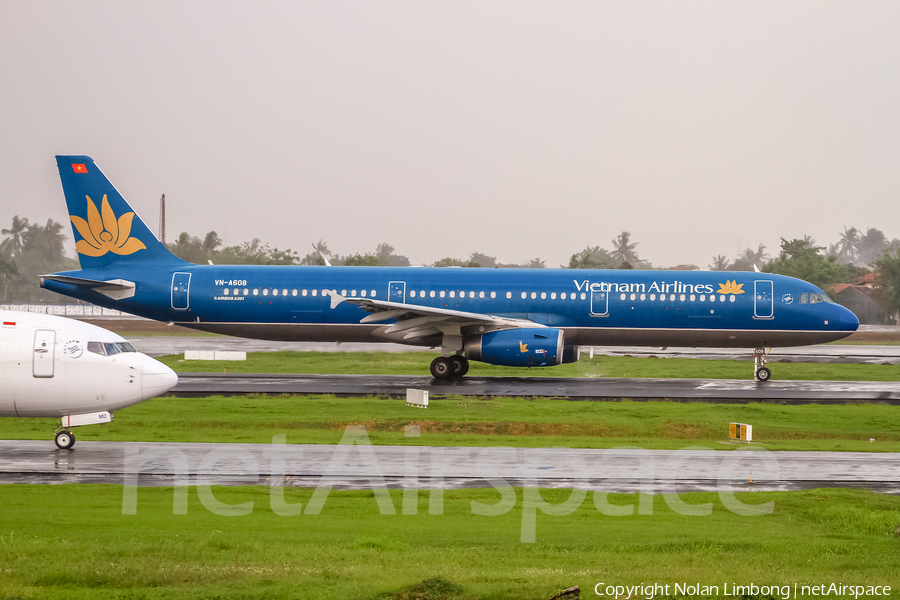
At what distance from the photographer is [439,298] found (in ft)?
116

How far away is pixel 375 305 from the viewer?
32.4 meters

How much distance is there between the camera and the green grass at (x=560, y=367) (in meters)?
38.9

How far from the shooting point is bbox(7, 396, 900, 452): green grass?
21922mm

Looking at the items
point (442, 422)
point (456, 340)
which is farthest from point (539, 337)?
point (442, 422)

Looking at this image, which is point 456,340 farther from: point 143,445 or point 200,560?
point 200,560

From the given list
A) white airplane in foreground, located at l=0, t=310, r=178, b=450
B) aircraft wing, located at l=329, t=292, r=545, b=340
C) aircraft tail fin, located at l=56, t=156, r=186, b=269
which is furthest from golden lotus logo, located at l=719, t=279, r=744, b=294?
white airplane in foreground, located at l=0, t=310, r=178, b=450

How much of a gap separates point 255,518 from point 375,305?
18665 millimetres

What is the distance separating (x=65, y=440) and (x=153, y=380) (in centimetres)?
295

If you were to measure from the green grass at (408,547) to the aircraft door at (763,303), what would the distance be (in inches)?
773

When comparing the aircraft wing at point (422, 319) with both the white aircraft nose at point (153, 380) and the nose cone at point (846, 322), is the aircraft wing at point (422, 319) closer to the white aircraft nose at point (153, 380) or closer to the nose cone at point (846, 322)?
the nose cone at point (846, 322)

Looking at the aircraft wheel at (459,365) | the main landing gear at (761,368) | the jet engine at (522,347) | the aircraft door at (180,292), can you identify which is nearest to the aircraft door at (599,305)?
the jet engine at (522,347)

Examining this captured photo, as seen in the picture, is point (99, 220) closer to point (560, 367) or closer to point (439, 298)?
point (439, 298)

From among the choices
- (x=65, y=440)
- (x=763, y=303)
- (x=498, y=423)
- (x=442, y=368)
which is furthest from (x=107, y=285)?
(x=763, y=303)

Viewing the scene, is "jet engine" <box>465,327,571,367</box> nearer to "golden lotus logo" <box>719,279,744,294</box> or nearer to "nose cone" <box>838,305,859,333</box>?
"golden lotus logo" <box>719,279,744,294</box>
